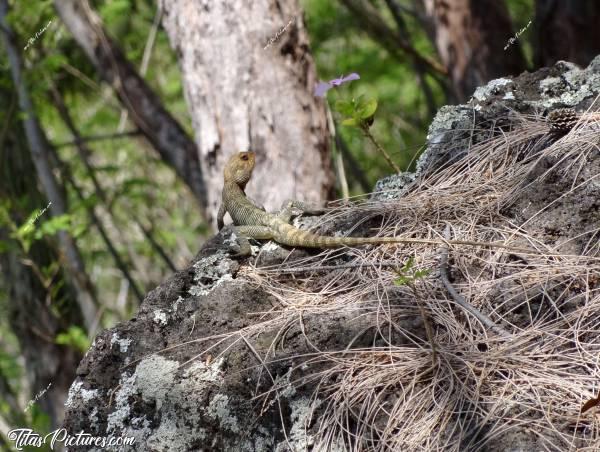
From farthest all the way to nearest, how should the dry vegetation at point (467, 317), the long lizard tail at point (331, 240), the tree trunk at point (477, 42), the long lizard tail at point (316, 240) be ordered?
the tree trunk at point (477, 42)
the long lizard tail at point (316, 240)
the long lizard tail at point (331, 240)
the dry vegetation at point (467, 317)

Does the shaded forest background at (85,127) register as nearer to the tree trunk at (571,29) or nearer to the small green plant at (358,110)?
the tree trunk at (571,29)

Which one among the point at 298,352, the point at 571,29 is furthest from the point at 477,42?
the point at 298,352

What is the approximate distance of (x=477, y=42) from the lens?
695 cm

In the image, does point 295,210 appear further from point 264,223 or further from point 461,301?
point 461,301

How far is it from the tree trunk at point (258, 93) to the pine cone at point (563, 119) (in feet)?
7.55

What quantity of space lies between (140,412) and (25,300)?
512 centimetres

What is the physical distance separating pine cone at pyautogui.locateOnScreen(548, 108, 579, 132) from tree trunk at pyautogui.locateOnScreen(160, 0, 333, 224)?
2.30 meters

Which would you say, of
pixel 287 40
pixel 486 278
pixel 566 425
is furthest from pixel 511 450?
pixel 287 40

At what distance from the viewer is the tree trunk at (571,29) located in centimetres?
631

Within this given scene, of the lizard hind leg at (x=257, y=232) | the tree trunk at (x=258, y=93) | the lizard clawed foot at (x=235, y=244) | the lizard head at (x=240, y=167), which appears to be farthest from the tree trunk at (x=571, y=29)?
the lizard clawed foot at (x=235, y=244)

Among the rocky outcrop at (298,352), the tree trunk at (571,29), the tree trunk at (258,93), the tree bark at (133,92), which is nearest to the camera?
the rocky outcrop at (298,352)

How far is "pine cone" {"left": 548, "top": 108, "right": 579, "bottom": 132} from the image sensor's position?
3.32 m

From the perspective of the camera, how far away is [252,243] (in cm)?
379

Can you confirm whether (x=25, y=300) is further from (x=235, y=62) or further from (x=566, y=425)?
(x=566, y=425)
